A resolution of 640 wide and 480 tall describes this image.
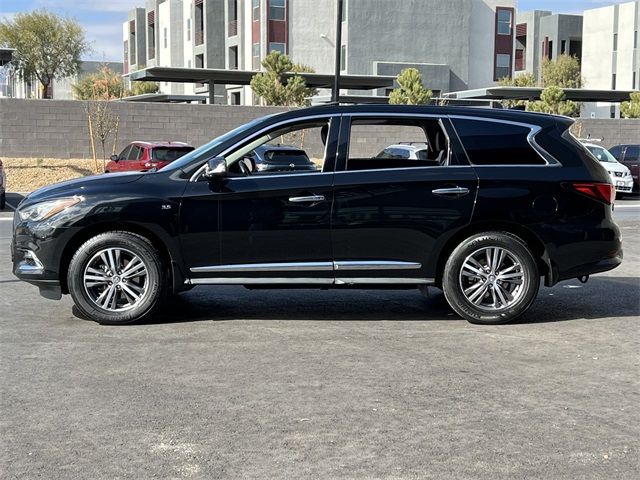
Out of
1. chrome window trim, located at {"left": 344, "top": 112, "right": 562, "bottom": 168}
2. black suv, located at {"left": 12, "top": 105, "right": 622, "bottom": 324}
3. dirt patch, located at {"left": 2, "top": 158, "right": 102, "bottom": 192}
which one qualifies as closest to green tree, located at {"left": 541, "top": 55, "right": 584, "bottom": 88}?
dirt patch, located at {"left": 2, "top": 158, "right": 102, "bottom": 192}

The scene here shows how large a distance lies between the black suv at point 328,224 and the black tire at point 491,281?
0.01 meters

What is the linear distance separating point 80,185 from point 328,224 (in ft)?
7.11

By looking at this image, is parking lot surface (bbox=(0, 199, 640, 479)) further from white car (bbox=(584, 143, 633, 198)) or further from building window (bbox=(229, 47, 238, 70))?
building window (bbox=(229, 47, 238, 70))

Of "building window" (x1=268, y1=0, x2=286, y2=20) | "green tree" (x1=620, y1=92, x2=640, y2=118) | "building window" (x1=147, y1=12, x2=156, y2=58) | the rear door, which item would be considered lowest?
the rear door

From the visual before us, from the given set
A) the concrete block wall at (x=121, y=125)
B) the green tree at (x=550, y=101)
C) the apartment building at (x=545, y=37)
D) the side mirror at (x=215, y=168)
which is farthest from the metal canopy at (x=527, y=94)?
the side mirror at (x=215, y=168)

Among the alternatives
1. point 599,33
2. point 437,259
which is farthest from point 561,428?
point 599,33

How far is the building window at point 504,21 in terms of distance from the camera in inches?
2709

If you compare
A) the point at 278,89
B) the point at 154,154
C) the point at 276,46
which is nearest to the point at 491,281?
the point at 154,154

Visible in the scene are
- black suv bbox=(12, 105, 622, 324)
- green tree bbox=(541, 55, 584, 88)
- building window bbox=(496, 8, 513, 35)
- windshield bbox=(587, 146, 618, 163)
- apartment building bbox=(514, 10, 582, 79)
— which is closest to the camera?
black suv bbox=(12, 105, 622, 324)

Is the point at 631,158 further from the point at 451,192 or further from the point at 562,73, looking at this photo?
the point at 562,73

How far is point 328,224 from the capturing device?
7.43 m

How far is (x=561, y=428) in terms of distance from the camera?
4.88 meters

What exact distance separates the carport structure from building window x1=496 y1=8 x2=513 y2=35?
25.9 meters

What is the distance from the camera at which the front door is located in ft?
24.2
